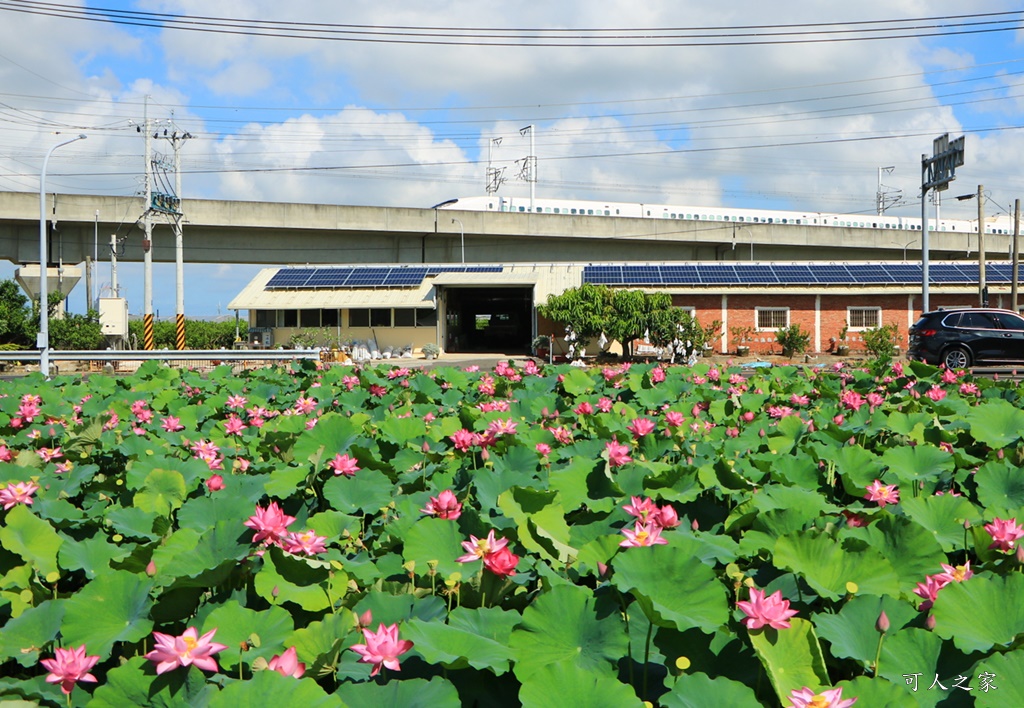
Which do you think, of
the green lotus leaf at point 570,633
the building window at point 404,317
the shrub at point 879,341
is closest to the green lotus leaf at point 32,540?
the green lotus leaf at point 570,633

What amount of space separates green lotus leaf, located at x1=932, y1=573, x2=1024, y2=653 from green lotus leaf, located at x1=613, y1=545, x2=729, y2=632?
1.49 ft

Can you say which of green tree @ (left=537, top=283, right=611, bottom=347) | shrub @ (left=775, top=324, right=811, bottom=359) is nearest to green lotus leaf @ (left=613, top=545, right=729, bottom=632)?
green tree @ (left=537, top=283, right=611, bottom=347)

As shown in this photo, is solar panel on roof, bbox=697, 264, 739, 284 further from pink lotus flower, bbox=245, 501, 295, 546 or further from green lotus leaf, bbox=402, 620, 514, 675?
Result: green lotus leaf, bbox=402, 620, 514, 675

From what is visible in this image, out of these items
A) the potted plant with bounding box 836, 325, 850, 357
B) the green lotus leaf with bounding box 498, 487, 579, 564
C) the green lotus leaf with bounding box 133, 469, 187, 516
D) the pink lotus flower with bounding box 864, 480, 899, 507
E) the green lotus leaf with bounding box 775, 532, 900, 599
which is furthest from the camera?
the potted plant with bounding box 836, 325, 850, 357

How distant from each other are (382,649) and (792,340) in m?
31.6

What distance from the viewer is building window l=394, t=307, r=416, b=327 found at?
37.0 metres

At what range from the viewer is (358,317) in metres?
37.4

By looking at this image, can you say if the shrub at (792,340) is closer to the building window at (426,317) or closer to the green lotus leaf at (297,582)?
the building window at (426,317)

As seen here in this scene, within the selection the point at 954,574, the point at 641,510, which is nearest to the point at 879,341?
the point at 641,510

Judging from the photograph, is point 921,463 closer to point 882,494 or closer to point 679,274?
point 882,494

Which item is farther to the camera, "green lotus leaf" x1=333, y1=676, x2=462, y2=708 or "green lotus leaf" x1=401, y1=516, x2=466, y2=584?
"green lotus leaf" x1=401, y1=516, x2=466, y2=584

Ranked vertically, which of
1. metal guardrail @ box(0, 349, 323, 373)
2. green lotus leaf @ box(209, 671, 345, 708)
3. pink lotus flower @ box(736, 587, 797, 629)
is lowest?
green lotus leaf @ box(209, 671, 345, 708)

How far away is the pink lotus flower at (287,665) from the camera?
173 centimetres

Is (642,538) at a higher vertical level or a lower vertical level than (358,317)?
lower
